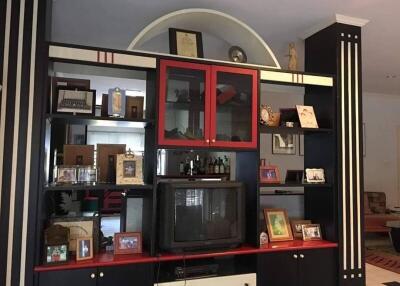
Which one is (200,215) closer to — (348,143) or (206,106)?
(206,106)

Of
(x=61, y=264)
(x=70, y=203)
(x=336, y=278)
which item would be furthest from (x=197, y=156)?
(x=61, y=264)

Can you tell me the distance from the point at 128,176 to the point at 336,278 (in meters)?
1.84

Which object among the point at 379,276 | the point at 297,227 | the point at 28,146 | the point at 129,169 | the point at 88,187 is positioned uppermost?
the point at 28,146

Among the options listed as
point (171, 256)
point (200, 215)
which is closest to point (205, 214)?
point (200, 215)

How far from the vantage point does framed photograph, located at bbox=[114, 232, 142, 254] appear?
2219mm

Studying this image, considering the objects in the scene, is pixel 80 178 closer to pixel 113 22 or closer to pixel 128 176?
pixel 128 176

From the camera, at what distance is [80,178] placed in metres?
2.20

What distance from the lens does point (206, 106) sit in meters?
2.39

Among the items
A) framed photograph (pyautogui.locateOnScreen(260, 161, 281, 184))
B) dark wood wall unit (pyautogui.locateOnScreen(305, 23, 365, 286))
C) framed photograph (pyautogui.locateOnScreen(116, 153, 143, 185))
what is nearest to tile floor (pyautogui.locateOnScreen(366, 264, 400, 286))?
dark wood wall unit (pyautogui.locateOnScreen(305, 23, 365, 286))

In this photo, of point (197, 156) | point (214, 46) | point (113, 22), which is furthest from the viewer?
point (197, 156)

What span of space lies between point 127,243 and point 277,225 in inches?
48.2

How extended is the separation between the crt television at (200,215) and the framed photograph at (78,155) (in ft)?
1.85

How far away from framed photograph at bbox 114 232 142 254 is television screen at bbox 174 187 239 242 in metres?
0.27

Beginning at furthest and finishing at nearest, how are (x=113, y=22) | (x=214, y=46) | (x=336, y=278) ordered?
1. (x=214, y=46)
2. (x=113, y=22)
3. (x=336, y=278)
